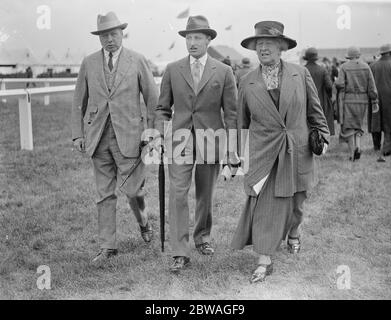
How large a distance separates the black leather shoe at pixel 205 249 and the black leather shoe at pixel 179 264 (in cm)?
34

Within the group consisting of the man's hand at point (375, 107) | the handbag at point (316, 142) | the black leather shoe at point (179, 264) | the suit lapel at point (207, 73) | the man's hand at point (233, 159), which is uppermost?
the suit lapel at point (207, 73)

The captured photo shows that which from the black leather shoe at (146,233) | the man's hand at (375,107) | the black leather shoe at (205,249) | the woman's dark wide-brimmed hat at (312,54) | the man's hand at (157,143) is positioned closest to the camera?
the man's hand at (157,143)

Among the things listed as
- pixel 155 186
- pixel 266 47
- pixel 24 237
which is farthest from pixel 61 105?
pixel 266 47

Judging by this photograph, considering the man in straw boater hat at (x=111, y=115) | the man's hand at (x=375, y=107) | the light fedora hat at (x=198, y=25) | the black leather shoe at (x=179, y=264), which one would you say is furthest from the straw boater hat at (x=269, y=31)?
the man's hand at (x=375, y=107)

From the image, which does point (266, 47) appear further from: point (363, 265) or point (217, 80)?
point (363, 265)

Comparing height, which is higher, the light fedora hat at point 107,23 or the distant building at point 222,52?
the light fedora hat at point 107,23

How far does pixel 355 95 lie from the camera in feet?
35.9

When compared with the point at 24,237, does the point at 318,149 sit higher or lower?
higher

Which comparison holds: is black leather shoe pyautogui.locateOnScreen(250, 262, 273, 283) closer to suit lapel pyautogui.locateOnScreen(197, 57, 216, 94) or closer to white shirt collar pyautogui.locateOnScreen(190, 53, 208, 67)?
suit lapel pyautogui.locateOnScreen(197, 57, 216, 94)

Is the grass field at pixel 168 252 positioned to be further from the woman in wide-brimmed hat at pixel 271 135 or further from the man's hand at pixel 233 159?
the man's hand at pixel 233 159

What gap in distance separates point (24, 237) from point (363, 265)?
3.40 m

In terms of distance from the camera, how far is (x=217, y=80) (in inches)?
216

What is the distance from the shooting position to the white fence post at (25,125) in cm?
1159

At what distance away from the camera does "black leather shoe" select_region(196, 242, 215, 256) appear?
5750mm
